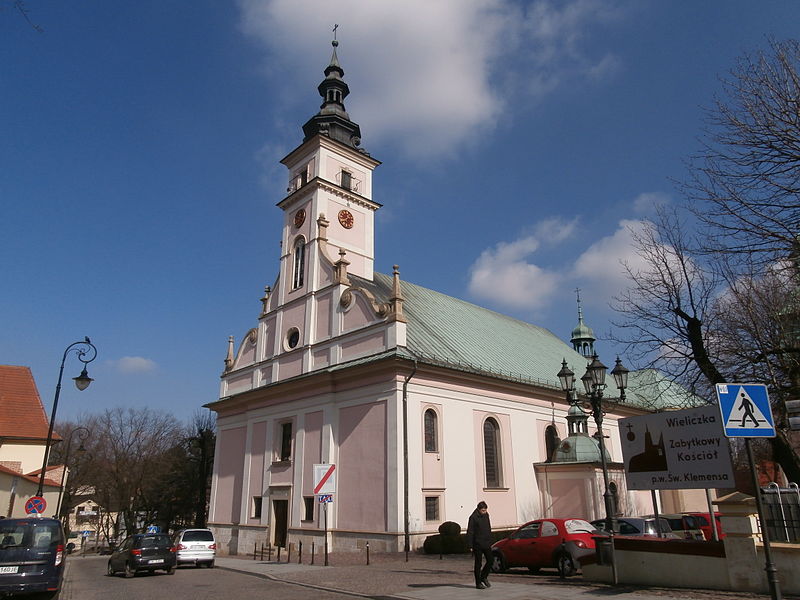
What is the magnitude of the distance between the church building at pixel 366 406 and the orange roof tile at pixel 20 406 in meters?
13.8

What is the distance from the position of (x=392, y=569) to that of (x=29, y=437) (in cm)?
3114

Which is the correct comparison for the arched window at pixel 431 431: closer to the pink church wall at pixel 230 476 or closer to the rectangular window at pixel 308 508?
the rectangular window at pixel 308 508

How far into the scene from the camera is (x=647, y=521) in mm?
16984

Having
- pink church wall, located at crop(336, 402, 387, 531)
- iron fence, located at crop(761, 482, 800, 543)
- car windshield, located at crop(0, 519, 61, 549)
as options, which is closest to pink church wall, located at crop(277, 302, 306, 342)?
pink church wall, located at crop(336, 402, 387, 531)

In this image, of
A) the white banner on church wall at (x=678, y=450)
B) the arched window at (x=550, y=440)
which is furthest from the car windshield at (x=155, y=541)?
the arched window at (x=550, y=440)

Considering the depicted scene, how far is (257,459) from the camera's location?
31.3 m

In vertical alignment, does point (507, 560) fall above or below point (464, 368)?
below

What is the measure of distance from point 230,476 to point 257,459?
11.0 ft

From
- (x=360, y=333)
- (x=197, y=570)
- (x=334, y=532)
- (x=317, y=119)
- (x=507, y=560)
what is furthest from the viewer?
(x=317, y=119)

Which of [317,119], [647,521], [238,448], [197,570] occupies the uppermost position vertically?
[317,119]

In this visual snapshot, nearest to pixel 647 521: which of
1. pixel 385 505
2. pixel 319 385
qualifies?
pixel 385 505

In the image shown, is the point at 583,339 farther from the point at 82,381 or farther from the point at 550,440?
the point at 82,381

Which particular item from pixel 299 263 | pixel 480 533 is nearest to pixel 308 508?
pixel 299 263

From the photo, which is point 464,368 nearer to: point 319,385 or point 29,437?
point 319,385
